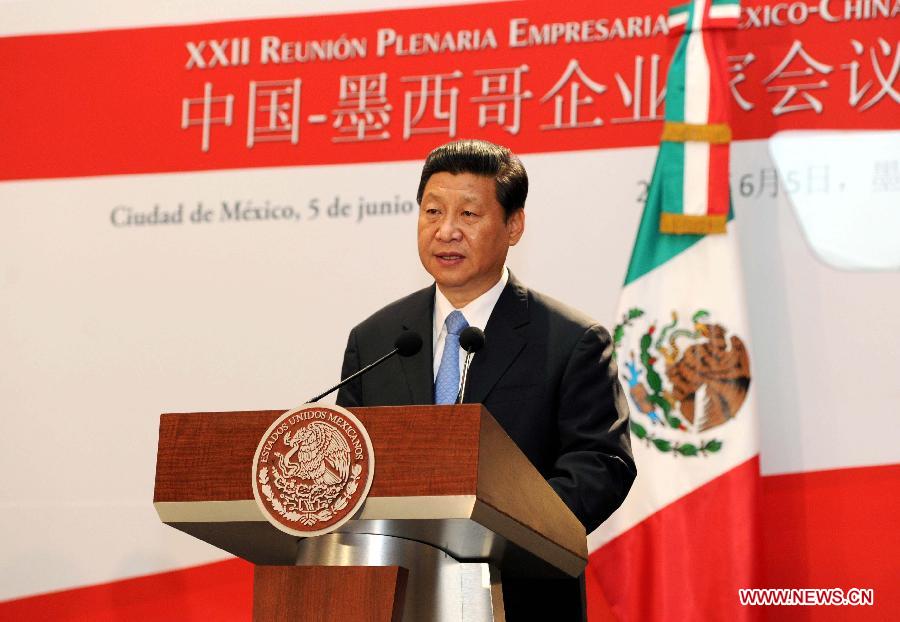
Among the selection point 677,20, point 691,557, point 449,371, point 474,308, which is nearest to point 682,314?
point 691,557

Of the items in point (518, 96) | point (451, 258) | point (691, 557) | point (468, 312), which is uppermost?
point (518, 96)

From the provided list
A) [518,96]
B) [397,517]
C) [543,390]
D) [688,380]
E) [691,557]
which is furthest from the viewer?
[518,96]

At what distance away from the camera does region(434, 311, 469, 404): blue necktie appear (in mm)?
2385

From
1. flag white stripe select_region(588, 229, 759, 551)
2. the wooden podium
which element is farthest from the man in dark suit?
flag white stripe select_region(588, 229, 759, 551)

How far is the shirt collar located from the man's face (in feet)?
0.06

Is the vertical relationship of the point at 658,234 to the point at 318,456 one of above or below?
above

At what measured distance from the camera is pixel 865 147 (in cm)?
369

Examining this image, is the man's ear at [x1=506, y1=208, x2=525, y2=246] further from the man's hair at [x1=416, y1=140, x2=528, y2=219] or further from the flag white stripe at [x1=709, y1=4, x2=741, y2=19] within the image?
the flag white stripe at [x1=709, y1=4, x2=741, y2=19]

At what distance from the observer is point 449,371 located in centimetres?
241

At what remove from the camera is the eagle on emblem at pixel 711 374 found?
11.8 ft

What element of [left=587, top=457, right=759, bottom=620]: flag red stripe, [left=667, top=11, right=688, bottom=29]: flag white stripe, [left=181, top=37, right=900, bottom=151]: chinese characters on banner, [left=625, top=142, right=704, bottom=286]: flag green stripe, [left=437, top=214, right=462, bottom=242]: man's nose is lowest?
[left=587, top=457, right=759, bottom=620]: flag red stripe

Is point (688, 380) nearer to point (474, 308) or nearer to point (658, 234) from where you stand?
point (658, 234)

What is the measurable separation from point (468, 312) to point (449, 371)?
0.16 m

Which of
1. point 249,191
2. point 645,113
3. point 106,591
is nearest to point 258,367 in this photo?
point 249,191
